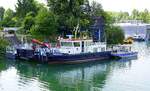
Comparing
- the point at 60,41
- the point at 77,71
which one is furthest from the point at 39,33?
the point at 77,71

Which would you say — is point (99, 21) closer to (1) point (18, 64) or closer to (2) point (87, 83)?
(1) point (18, 64)

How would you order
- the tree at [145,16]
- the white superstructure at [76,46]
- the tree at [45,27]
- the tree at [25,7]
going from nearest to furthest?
the white superstructure at [76,46]
the tree at [45,27]
the tree at [25,7]
the tree at [145,16]

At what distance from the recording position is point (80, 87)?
2780 centimetres

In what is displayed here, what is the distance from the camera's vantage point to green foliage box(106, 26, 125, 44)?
58.4 meters

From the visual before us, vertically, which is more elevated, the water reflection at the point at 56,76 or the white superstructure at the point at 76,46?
the white superstructure at the point at 76,46

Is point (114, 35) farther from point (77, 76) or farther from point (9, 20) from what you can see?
point (77, 76)

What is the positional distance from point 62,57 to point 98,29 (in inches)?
646

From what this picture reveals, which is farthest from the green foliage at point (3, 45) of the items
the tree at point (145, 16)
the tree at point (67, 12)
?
the tree at point (145, 16)

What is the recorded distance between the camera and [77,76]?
33.5m

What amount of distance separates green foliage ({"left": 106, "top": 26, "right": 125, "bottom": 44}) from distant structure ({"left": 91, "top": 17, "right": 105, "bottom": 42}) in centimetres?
229

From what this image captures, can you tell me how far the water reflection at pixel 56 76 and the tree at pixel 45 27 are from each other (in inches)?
494

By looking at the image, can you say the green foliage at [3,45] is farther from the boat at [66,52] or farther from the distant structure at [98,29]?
the distant structure at [98,29]

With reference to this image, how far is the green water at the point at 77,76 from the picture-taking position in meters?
27.4

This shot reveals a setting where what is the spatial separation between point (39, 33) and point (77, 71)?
18.2 m
